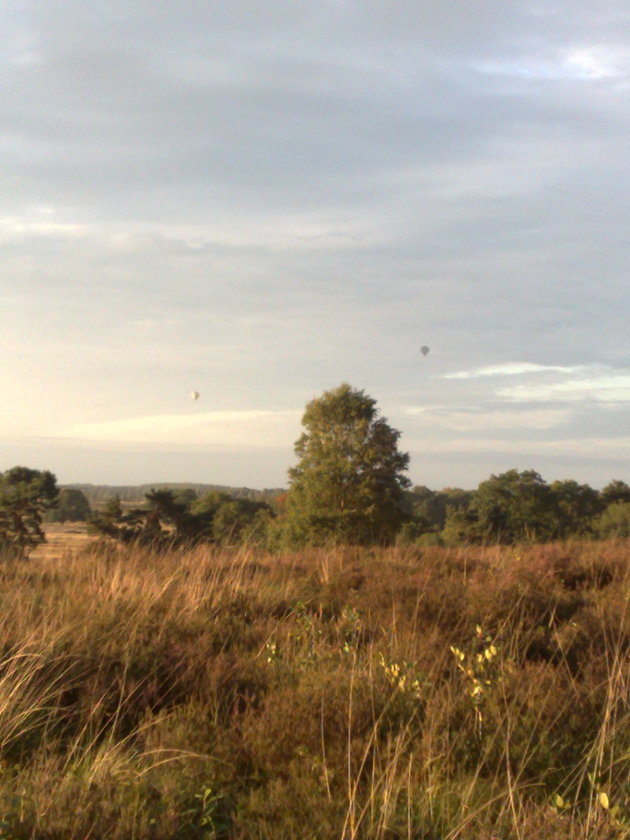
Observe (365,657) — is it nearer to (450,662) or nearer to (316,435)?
(450,662)

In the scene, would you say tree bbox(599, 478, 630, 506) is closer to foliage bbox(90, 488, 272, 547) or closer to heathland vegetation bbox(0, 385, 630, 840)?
foliage bbox(90, 488, 272, 547)

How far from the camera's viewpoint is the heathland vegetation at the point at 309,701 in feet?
10.8

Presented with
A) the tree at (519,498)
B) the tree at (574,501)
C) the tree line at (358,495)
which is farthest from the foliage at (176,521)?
the tree at (574,501)

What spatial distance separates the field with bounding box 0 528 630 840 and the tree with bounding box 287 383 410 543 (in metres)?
26.8

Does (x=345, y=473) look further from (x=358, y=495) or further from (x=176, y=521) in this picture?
(x=176, y=521)

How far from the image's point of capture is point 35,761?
3715 millimetres

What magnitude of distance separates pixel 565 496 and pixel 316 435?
48.8 ft

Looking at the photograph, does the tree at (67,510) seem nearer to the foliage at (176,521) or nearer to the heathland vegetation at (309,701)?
the foliage at (176,521)

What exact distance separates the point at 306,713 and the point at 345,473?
102 ft

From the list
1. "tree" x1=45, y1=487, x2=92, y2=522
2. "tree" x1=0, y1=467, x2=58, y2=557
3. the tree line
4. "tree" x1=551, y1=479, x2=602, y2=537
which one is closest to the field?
"tree" x1=0, y1=467, x2=58, y2=557

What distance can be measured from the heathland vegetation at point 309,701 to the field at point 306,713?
0.02 m

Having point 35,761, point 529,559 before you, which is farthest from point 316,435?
point 35,761

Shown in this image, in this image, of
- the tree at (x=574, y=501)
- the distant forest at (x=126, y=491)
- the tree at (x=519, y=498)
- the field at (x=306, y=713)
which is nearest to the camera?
the field at (x=306, y=713)

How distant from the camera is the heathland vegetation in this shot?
329 cm
